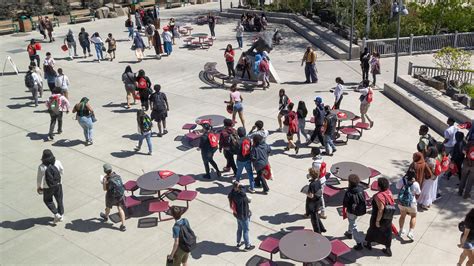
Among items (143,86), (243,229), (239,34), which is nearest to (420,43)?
(239,34)

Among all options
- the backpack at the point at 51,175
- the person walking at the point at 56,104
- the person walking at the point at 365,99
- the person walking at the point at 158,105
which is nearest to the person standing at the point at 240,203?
the backpack at the point at 51,175

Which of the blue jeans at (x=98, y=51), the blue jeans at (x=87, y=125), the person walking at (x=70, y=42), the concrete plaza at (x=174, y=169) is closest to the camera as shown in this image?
the concrete plaza at (x=174, y=169)

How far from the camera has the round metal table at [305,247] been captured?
8.18 meters

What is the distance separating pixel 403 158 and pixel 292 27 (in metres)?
19.5

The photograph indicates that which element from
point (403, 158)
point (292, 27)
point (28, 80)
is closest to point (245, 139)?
point (403, 158)

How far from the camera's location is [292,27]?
31312mm

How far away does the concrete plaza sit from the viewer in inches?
379

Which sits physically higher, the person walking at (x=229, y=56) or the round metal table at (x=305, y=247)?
the person walking at (x=229, y=56)

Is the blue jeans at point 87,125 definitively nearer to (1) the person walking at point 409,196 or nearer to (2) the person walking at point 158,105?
(2) the person walking at point 158,105

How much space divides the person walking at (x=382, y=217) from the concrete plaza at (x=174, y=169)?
0.33 m

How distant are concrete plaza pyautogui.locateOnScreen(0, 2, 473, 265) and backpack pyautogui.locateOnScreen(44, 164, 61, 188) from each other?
1.10 m

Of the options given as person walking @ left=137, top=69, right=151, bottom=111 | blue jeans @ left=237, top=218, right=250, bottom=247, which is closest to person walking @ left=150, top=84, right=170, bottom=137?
person walking @ left=137, top=69, right=151, bottom=111

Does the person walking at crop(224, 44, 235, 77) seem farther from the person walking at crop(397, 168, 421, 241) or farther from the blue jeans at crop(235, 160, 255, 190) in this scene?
the person walking at crop(397, 168, 421, 241)

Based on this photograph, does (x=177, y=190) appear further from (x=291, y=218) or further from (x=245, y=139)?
(x=291, y=218)
